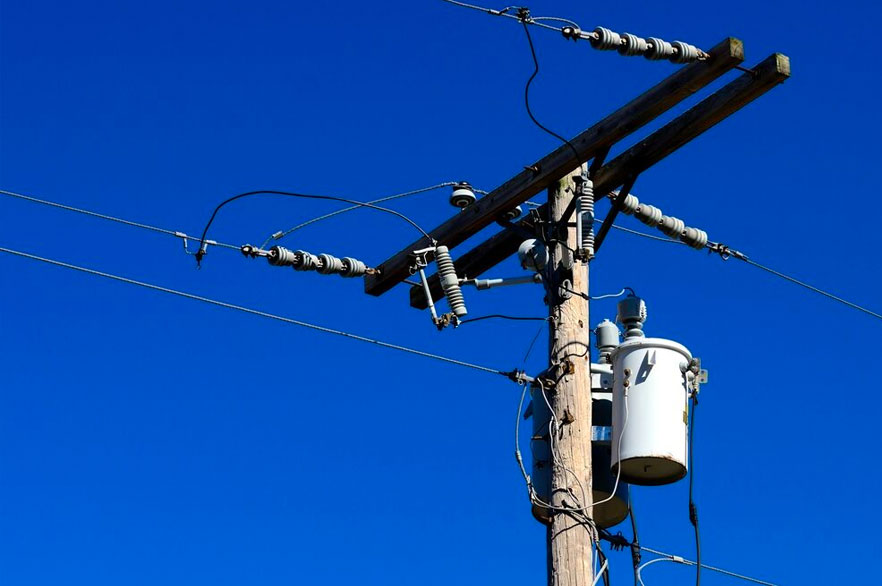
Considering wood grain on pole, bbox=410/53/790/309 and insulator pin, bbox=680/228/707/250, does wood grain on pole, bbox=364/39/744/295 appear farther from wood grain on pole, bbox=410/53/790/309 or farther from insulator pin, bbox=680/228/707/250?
insulator pin, bbox=680/228/707/250

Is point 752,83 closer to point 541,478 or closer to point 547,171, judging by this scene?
point 547,171

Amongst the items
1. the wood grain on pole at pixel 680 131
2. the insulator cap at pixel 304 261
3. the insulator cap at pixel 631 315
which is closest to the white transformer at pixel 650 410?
the insulator cap at pixel 631 315

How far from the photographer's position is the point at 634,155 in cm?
1036

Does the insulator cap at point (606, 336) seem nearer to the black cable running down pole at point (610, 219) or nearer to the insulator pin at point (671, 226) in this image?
the black cable running down pole at point (610, 219)

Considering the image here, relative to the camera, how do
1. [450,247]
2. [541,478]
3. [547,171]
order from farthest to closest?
[450,247] → [547,171] → [541,478]

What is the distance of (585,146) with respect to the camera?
1007cm

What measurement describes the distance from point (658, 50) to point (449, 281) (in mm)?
2023

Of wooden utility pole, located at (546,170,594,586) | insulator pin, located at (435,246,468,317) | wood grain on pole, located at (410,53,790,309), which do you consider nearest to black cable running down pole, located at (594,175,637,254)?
wood grain on pole, located at (410,53,790,309)

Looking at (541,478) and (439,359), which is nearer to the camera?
(541,478)

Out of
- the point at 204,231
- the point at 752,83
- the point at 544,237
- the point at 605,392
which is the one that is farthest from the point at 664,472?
the point at 204,231

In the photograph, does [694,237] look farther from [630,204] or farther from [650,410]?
[650,410]

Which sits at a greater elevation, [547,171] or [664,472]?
[547,171]

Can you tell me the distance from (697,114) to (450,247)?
1.97 m

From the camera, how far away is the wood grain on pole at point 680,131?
9.72 meters
